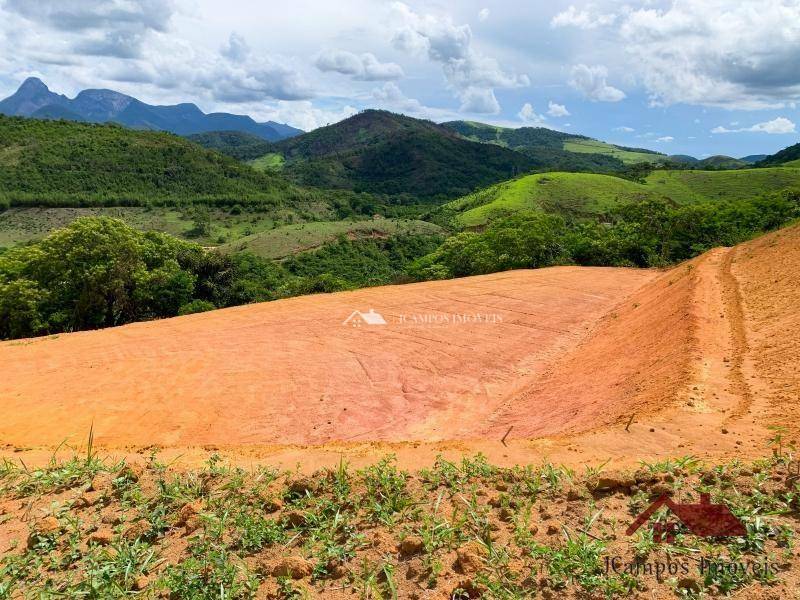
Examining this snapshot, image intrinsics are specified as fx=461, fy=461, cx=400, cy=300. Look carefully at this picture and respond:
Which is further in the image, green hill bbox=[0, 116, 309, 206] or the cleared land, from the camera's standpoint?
green hill bbox=[0, 116, 309, 206]

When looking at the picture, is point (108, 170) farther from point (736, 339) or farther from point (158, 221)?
point (736, 339)

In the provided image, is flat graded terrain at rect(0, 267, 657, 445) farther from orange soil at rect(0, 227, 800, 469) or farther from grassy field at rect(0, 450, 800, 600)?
grassy field at rect(0, 450, 800, 600)

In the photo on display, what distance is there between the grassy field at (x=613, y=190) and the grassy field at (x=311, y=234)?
28.8 feet

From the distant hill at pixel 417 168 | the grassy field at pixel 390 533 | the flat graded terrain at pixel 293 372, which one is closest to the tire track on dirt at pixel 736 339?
the grassy field at pixel 390 533

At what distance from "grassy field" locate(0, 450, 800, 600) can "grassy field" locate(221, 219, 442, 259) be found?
5791cm

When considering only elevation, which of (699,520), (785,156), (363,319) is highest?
(785,156)

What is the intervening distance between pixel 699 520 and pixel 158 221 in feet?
289

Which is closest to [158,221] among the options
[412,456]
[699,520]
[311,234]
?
[311,234]

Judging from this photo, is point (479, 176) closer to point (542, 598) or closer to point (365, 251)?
point (365, 251)

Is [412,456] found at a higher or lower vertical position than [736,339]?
lower

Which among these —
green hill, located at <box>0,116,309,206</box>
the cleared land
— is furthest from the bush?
green hill, located at <box>0,116,309,206</box>

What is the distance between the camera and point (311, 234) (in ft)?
227

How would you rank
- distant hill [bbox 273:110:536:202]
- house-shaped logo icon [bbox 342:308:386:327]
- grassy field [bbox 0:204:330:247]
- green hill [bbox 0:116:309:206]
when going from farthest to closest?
distant hill [bbox 273:110:536:202] → green hill [bbox 0:116:309:206] → grassy field [bbox 0:204:330:247] → house-shaped logo icon [bbox 342:308:386:327]

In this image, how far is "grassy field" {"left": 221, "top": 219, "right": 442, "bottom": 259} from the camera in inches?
2493
